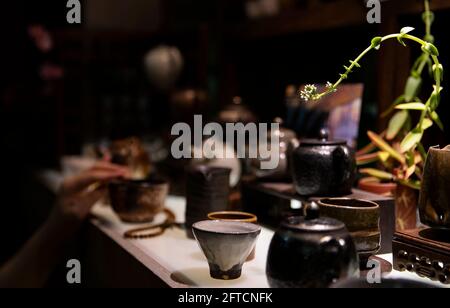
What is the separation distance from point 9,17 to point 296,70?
2.84 meters

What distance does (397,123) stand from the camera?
1816mm

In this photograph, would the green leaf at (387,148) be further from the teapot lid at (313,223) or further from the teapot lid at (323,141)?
the teapot lid at (313,223)

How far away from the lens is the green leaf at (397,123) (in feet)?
5.94

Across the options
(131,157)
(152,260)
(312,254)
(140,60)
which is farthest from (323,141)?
(140,60)

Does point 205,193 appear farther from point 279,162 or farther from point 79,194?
point 79,194

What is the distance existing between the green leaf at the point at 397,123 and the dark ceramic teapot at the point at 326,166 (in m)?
0.21

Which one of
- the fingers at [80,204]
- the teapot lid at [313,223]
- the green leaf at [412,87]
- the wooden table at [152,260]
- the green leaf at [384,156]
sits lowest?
the wooden table at [152,260]

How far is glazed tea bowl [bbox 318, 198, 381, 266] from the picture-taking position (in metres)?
1.28

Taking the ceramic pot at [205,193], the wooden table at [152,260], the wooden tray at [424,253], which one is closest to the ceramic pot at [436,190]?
the wooden tray at [424,253]

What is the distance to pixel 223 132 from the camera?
253 cm

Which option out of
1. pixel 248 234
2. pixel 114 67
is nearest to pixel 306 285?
pixel 248 234

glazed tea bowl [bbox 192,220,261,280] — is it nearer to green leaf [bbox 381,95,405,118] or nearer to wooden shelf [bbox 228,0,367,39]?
green leaf [bbox 381,95,405,118]

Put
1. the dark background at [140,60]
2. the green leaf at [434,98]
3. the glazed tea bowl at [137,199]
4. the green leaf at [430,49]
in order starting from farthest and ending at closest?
the dark background at [140,60]
the glazed tea bowl at [137,199]
the green leaf at [434,98]
the green leaf at [430,49]

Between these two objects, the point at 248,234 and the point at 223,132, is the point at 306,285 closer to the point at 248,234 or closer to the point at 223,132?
the point at 248,234
